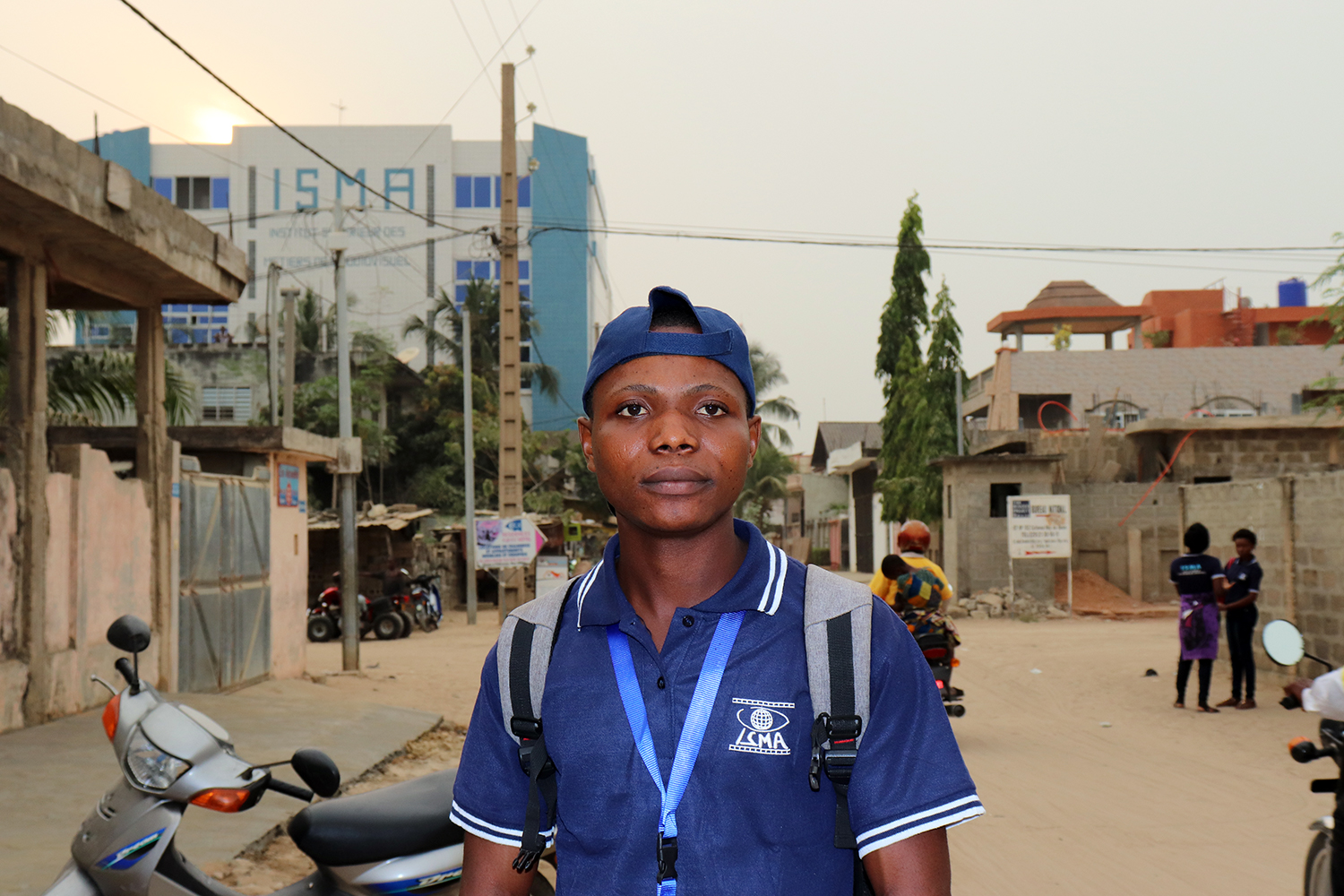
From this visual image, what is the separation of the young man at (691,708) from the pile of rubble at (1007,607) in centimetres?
2299

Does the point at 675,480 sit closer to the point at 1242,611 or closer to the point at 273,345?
the point at 1242,611

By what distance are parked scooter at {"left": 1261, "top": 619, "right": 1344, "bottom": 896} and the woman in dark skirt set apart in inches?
295

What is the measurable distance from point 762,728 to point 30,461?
27.0 ft

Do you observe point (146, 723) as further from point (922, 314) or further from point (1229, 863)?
point (922, 314)

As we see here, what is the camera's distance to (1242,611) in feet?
37.3

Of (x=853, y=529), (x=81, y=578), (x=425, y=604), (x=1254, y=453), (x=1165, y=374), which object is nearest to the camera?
(x=81, y=578)

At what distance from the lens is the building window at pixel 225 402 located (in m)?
37.4

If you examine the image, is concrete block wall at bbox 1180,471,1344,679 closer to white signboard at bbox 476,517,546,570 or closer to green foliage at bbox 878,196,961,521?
white signboard at bbox 476,517,546,570

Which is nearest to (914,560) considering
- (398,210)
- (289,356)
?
(289,356)

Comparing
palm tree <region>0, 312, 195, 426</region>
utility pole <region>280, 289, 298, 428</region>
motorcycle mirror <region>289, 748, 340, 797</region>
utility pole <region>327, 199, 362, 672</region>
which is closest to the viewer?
motorcycle mirror <region>289, 748, 340, 797</region>

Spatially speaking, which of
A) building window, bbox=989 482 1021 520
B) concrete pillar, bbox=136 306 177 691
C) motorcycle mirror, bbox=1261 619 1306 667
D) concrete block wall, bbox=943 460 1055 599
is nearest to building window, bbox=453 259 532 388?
building window, bbox=989 482 1021 520

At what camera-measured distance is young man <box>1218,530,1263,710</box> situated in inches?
442

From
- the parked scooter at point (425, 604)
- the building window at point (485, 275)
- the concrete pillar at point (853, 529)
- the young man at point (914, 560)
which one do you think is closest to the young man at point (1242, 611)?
the young man at point (914, 560)

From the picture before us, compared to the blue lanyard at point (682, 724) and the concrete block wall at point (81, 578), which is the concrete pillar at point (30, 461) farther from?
the blue lanyard at point (682, 724)
